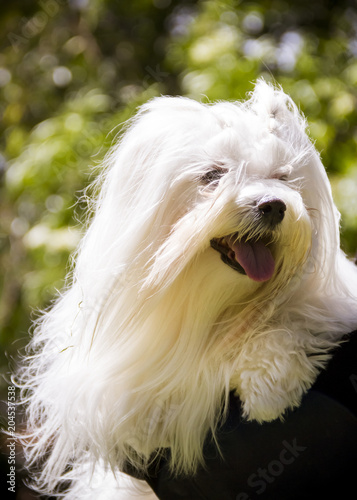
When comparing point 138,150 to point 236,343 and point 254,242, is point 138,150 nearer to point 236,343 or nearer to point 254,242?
point 254,242

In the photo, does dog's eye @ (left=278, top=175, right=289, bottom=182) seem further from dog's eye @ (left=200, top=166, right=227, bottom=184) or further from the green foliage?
the green foliage

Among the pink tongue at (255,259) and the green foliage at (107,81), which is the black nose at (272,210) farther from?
the green foliage at (107,81)

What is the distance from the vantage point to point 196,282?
1232 millimetres

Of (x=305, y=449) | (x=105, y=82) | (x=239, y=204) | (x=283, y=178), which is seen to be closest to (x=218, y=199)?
(x=239, y=204)

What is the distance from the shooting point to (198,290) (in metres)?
1.24

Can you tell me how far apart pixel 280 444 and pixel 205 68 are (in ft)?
5.92

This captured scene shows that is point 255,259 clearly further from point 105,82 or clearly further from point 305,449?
point 105,82

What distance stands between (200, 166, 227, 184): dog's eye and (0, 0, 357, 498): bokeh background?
29.9 inches

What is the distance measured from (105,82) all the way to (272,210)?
2375 mm

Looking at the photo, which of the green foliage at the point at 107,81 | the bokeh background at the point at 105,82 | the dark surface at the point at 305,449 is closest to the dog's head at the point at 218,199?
the dark surface at the point at 305,449

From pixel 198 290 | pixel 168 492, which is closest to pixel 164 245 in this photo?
pixel 198 290

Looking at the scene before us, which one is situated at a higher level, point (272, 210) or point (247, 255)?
point (272, 210)

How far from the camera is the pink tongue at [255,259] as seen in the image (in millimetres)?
1173

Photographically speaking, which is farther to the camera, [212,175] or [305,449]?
[212,175]
